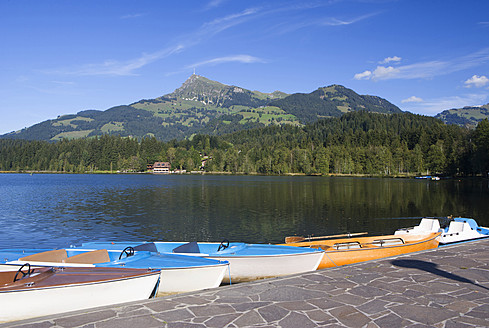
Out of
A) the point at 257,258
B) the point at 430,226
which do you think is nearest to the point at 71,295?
the point at 257,258

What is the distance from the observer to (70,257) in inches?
458

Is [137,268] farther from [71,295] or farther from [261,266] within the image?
[261,266]

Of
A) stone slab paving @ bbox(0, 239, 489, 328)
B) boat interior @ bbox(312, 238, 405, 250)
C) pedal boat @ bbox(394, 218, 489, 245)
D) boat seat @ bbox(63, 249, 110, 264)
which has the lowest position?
pedal boat @ bbox(394, 218, 489, 245)

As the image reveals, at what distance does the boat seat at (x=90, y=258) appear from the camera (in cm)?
1167

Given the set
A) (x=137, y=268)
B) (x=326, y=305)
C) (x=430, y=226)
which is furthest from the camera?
(x=430, y=226)

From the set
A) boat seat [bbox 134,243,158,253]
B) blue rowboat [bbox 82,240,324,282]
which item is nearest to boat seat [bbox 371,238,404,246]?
blue rowboat [bbox 82,240,324,282]

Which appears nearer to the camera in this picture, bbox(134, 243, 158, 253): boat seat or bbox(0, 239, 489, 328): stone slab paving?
bbox(0, 239, 489, 328): stone slab paving

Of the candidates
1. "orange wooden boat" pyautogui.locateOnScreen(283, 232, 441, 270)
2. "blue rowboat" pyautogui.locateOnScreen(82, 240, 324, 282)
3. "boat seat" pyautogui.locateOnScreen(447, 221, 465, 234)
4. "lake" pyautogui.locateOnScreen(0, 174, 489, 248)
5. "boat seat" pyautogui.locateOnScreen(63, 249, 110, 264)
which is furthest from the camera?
"lake" pyautogui.locateOnScreen(0, 174, 489, 248)

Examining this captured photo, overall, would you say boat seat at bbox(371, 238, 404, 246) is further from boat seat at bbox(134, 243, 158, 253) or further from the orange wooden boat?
boat seat at bbox(134, 243, 158, 253)

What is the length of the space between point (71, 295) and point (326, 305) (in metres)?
6.38

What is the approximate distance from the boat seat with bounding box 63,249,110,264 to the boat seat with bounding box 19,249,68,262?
86 cm

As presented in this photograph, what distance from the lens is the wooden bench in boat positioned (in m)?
11.7

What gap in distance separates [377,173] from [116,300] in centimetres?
16619

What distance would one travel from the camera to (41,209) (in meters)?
41.2
